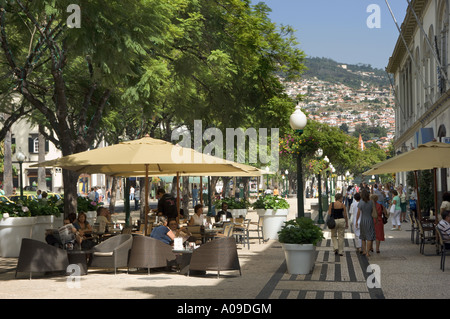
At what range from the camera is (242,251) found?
65.3 feet

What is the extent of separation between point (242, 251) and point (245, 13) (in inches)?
388

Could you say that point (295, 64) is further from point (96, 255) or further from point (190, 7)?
point (96, 255)

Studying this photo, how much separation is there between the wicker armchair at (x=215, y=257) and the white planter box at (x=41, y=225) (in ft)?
23.2

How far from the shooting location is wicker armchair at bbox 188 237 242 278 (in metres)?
13.9

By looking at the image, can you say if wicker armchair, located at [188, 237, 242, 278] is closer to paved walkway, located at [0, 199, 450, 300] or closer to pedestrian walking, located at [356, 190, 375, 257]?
paved walkway, located at [0, 199, 450, 300]

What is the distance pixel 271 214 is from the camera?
79.4ft

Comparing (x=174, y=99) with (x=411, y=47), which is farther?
(x=411, y=47)

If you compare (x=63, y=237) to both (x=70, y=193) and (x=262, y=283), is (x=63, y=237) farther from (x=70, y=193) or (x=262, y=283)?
(x=70, y=193)

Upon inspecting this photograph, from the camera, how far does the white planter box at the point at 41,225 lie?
19.6m

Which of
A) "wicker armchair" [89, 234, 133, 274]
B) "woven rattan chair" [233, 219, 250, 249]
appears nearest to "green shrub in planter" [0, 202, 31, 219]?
"wicker armchair" [89, 234, 133, 274]

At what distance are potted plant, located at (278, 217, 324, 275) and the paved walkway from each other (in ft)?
0.86

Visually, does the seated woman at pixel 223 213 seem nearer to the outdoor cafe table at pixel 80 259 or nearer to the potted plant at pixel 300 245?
the potted plant at pixel 300 245
